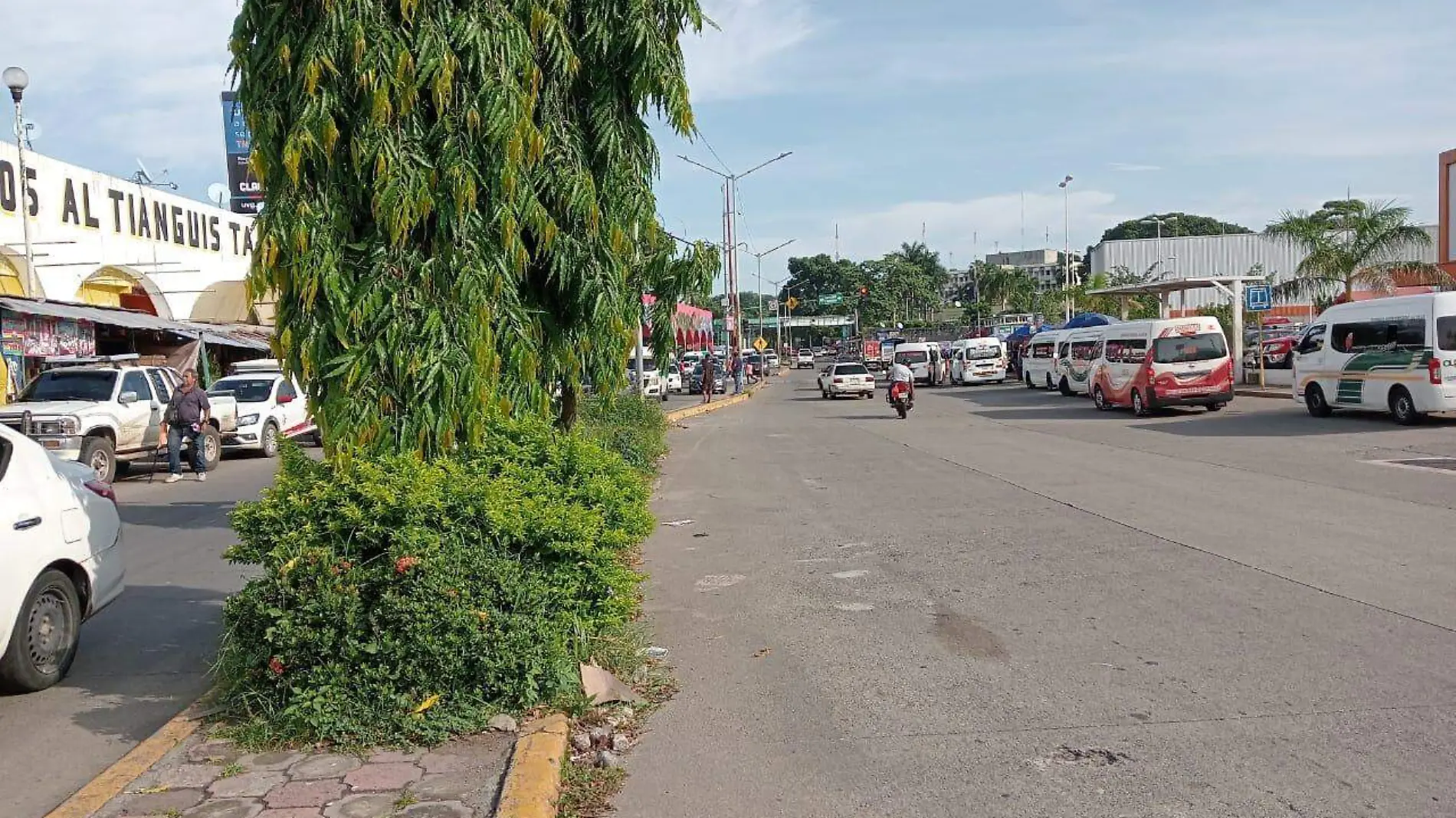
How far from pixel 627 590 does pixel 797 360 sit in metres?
100

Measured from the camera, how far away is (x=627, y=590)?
6.21 m

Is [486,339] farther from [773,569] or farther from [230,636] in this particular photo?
[773,569]

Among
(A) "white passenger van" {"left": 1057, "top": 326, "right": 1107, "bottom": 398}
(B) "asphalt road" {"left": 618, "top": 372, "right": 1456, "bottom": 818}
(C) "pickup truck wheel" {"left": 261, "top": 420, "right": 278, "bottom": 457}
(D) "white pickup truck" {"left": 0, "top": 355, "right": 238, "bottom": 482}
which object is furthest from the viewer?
(A) "white passenger van" {"left": 1057, "top": 326, "right": 1107, "bottom": 398}

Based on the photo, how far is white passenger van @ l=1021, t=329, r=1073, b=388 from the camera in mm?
41125

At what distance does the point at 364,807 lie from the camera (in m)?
4.48

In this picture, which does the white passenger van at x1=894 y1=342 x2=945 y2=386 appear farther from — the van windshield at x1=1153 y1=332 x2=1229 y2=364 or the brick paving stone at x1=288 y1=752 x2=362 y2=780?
the brick paving stone at x1=288 y1=752 x2=362 y2=780

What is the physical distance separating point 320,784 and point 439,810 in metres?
0.61

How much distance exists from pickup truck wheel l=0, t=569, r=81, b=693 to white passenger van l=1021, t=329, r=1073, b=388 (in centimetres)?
3640

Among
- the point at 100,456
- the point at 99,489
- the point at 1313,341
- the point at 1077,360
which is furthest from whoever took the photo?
the point at 1077,360

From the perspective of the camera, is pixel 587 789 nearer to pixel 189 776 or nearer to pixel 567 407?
pixel 189 776

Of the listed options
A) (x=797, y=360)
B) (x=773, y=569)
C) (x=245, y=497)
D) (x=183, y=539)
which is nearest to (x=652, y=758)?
(x=773, y=569)

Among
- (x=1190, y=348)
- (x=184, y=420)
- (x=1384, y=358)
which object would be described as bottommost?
(x=184, y=420)

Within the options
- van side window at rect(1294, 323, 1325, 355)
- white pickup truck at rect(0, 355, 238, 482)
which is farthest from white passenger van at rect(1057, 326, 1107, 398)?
white pickup truck at rect(0, 355, 238, 482)

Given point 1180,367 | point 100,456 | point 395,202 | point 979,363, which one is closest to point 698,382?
point 979,363
